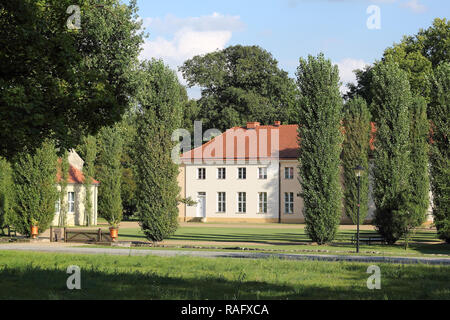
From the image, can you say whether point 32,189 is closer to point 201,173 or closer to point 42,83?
point 42,83

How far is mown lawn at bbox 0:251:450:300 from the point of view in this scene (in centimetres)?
1204

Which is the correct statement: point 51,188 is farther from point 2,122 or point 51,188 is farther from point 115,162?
point 2,122

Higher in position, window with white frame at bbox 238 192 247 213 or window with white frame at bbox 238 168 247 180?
window with white frame at bbox 238 168 247 180

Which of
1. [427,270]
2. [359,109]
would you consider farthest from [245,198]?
[427,270]

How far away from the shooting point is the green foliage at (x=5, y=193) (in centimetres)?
3800

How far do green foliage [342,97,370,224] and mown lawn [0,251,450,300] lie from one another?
36053mm

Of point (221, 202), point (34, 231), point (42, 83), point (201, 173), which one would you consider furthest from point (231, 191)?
point (42, 83)

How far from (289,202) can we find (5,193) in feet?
96.5

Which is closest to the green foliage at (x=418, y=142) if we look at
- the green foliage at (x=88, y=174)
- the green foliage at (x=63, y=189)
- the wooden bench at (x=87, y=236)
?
the wooden bench at (x=87, y=236)

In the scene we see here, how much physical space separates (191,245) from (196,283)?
17.3 m

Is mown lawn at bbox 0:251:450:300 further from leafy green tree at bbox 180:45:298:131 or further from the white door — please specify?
leafy green tree at bbox 180:45:298:131

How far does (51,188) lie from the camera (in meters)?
38.2

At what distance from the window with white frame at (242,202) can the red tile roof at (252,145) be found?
364cm

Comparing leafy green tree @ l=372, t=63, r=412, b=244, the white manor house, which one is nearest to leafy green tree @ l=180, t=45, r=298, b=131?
the white manor house
